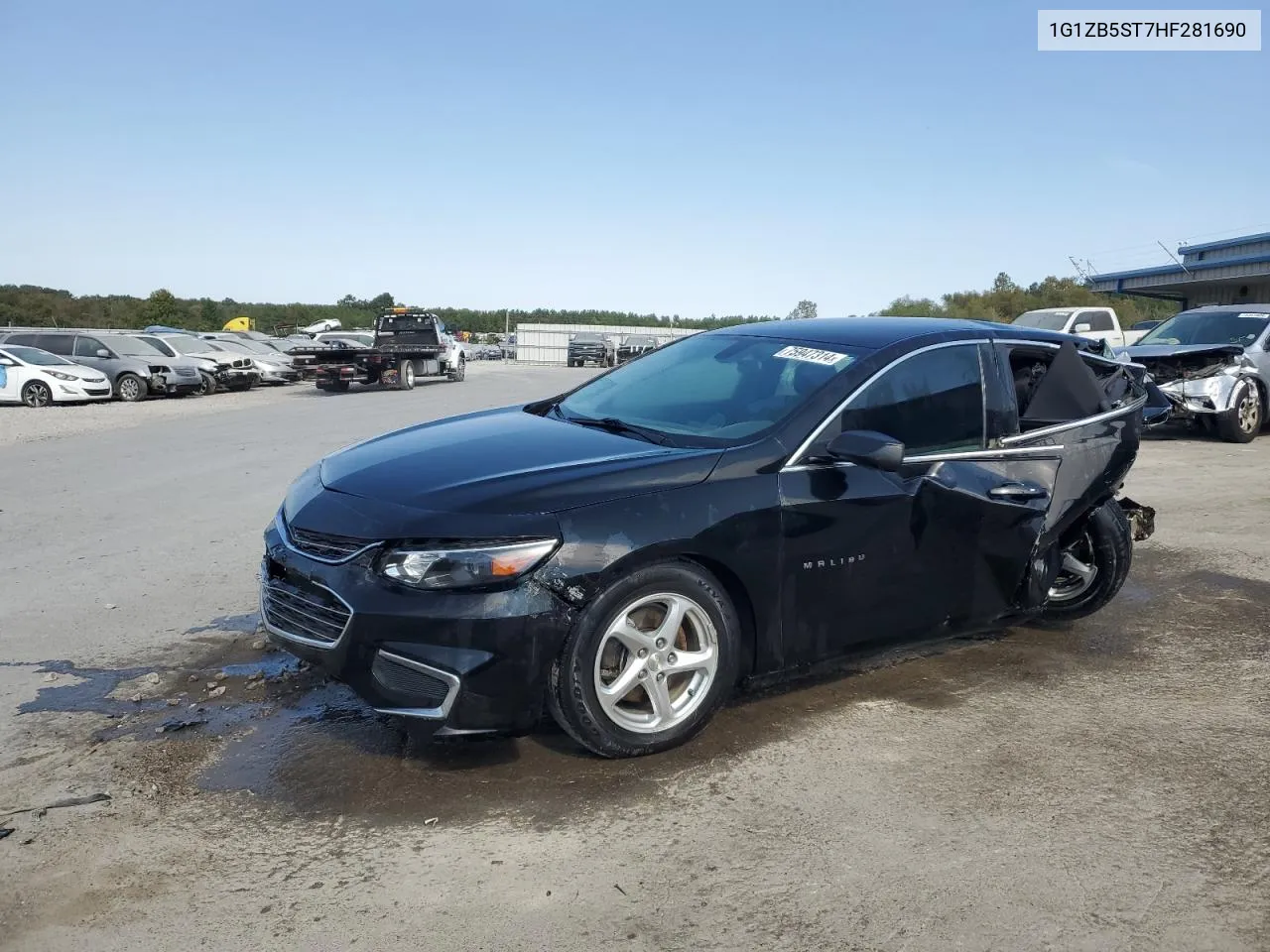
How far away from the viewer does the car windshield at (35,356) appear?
2234 cm

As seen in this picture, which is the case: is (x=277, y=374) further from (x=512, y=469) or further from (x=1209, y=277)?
(x=1209, y=277)

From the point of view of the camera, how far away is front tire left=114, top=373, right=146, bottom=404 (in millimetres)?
24406

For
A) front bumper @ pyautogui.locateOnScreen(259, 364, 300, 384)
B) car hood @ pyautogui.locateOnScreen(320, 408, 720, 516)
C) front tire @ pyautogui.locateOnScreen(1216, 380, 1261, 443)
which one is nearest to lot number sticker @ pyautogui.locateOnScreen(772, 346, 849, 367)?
car hood @ pyautogui.locateOnScreen(320, 408, 720, 516)

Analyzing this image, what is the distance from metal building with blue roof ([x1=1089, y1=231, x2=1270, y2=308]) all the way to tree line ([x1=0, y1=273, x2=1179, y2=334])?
210cm

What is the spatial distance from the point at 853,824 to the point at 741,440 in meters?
1.55

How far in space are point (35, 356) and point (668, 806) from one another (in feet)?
75.7

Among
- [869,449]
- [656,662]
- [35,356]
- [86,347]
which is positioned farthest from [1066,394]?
[86,347]

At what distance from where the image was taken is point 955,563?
484cm

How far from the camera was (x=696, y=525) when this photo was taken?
4004 mm

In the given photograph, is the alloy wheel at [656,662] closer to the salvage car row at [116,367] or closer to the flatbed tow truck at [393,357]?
the salvage car row at [116,367]

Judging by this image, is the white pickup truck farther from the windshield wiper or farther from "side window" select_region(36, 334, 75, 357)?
"side window" select_region(36, 334, 75, 357)

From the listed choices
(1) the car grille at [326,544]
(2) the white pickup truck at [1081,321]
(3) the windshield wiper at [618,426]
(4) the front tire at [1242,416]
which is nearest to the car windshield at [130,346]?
(2) the white pickup truck at [1081,321]

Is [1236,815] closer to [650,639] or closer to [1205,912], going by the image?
[1205,912]

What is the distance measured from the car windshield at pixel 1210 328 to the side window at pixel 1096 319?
6.73 m
